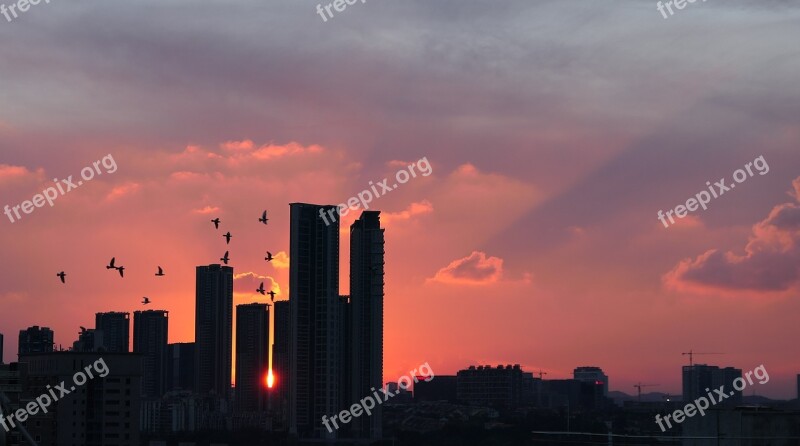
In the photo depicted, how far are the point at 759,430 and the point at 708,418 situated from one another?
12.0ft

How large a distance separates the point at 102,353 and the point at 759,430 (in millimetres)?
125398

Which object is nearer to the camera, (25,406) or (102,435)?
(25,406)

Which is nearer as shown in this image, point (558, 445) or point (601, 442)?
point (601, 442)

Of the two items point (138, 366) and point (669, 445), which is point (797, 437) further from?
point (138, 366)

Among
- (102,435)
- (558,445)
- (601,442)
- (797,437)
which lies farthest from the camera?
(102,435)

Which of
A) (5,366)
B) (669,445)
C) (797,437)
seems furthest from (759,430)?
(5,366)

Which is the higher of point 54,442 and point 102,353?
point 102,353

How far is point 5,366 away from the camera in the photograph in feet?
502

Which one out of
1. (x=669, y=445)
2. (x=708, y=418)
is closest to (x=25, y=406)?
(x=669, y=445)

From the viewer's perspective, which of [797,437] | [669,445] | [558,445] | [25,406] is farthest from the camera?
[25,406]

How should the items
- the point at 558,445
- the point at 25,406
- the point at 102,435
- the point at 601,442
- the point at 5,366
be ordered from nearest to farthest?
the point at 601,442
the point at 558,445
the point at 5,366
the point at 25,406
the point at 102,435

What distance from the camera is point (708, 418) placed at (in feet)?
283

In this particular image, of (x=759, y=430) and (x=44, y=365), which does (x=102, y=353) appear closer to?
(x=44, y=365)

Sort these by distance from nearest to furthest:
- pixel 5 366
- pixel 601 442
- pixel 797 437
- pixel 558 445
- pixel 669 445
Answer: pixel 797 437 → pixel 601 442 → pixel 558 445 → pixel 669 445 → pixel 5 366
